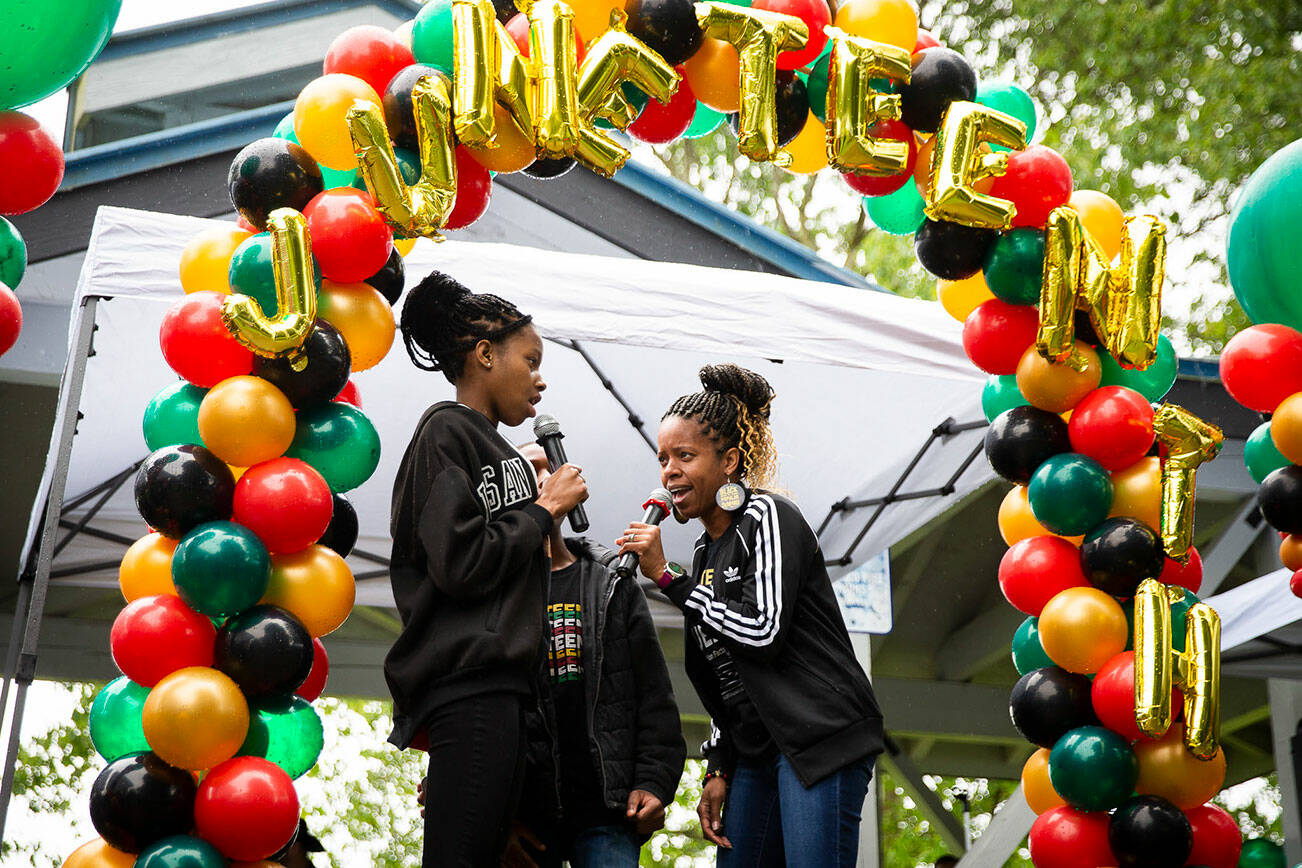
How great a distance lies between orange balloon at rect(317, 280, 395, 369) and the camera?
3.38 meters

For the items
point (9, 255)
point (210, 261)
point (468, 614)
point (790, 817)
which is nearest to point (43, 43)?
point (9, 255)

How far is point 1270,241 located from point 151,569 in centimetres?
339

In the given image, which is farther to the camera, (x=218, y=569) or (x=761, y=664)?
(x=761, y=664)

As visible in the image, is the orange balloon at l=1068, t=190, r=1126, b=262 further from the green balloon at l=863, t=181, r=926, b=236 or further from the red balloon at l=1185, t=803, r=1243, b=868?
the red balloon at l=1185, t=803, r=1243, b=868

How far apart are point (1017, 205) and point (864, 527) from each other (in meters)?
2.57

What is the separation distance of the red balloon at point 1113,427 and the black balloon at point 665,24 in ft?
4.82

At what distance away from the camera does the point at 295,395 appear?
10.7ft

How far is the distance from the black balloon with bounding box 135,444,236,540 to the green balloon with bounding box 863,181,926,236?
79.0 inches

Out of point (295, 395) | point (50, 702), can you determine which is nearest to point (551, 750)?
point (295, 395)

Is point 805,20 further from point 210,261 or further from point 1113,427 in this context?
point 210,261

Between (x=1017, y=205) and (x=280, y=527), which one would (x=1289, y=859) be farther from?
(x=280, y=527)

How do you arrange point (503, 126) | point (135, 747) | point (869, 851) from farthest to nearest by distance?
1. point (869, 851)
2. point (503, 126)
3. point (135, 747)

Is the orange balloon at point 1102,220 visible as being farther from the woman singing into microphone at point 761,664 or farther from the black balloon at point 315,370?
the black balloon at point 315,370

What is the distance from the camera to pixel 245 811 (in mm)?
2893
